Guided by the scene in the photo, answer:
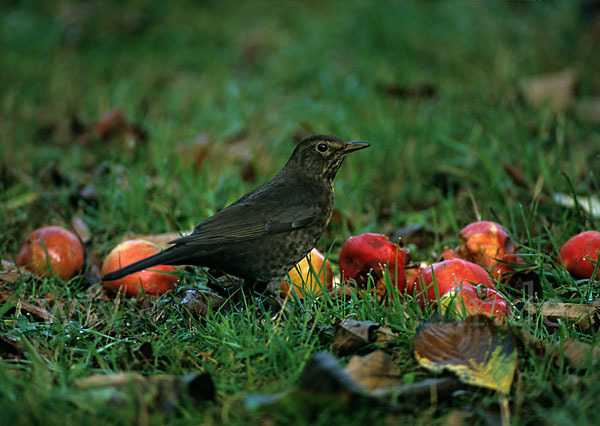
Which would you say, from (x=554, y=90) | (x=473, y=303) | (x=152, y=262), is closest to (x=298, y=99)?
(x=554, y=90)

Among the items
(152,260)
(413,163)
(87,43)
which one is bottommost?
(413,163)

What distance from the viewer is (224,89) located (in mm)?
6746

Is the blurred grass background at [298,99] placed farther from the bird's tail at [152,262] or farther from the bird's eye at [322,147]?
the bird's tail at [152,262]

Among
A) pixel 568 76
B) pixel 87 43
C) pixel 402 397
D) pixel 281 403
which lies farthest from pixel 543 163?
pixel 87 43

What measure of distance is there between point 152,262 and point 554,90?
14.3 feet

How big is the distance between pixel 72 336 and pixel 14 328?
0.24m

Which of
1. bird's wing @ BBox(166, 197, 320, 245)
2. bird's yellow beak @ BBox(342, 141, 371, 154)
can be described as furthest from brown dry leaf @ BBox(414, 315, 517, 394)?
bird's yellow beak @ BBox(342, 141, 371, 154)

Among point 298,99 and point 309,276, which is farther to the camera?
point 298,99

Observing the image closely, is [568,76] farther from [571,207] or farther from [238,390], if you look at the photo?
[238,390]

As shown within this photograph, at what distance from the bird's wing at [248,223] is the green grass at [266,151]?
346 millimetres

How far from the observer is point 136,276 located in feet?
10.7

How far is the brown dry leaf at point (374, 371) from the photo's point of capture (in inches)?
85.4

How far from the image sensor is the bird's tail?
8.79 ft

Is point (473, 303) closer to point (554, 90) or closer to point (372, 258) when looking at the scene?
point (372, 258)
